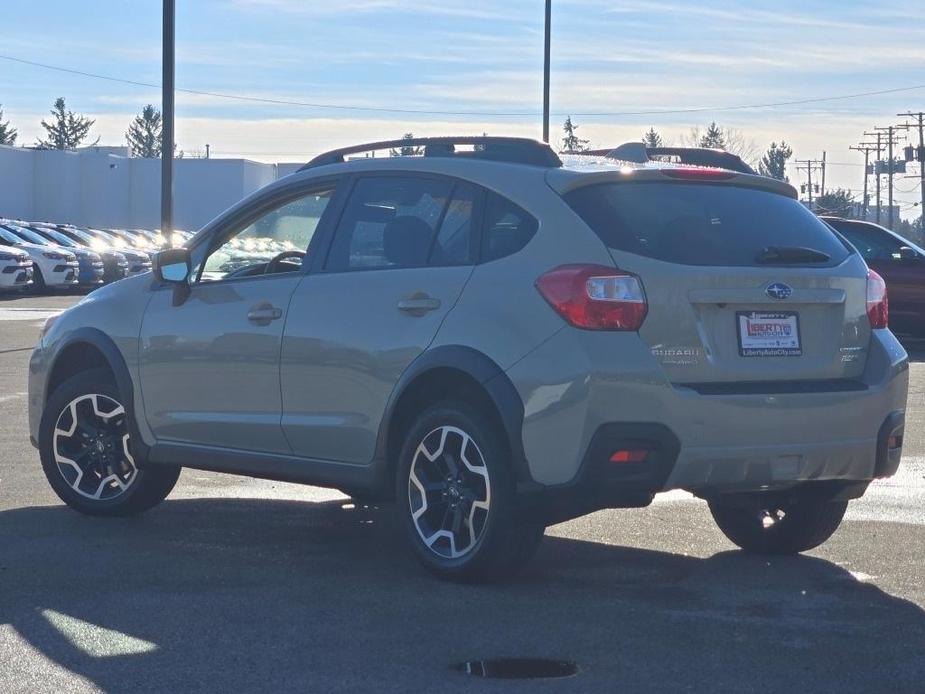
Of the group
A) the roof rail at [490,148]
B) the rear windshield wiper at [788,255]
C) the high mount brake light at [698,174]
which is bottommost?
the rear windshield wiper at [788,255]

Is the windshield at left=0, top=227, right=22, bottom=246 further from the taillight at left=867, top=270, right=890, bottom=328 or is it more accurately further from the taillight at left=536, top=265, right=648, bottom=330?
the taillight at left=536, top=265, right=648, bottom=330

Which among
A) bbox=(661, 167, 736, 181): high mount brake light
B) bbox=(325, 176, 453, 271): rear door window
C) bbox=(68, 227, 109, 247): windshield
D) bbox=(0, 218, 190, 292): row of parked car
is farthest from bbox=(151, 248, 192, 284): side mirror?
bbox=(68, 227, 109, 247): windshield

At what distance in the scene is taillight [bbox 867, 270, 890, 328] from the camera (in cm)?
685

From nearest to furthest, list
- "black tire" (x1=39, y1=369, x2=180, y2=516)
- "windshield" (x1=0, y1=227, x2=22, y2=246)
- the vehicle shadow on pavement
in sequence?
the vehicle shadow on pavement
"black tire" (x1=39, y1=369, x2=180, y2=516)
"windshield" (x1=0, y1=227, x2=22, y2=246)

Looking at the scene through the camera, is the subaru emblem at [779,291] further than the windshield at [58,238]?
No

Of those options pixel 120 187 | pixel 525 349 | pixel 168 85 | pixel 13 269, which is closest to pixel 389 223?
pixel 525 349

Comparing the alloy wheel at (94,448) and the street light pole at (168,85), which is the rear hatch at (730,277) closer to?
the alloy wheel at (94,448)

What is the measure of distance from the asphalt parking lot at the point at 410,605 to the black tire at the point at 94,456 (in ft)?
0.37

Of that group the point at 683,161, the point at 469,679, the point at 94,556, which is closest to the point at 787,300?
the point at 683,161

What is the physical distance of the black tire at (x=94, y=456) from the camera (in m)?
8.23

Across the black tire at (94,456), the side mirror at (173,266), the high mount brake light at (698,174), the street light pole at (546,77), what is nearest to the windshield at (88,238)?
the street light pole at (546,77)

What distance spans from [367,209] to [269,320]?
674 mm

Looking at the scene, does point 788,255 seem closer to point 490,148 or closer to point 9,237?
point 490,148

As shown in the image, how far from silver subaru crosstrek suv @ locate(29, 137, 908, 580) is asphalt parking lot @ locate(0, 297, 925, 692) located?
333mm
